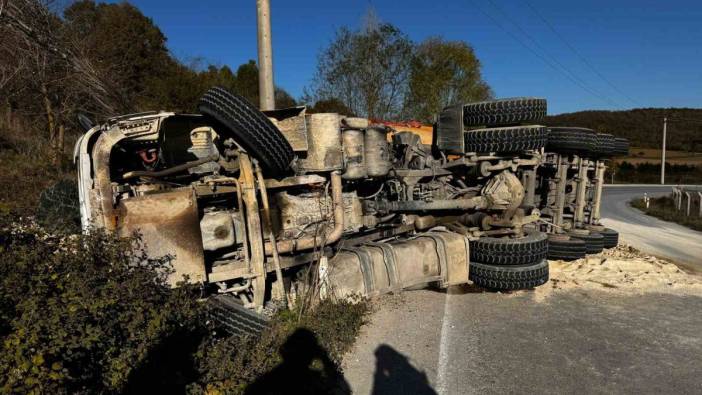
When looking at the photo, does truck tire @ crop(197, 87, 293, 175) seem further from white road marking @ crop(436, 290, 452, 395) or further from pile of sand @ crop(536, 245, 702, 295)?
pile of sand @ crop(536, 245, 702, 295)

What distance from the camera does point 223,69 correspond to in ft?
88.0

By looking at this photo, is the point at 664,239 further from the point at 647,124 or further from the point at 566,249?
the point at 647,124

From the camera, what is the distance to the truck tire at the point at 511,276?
5023mm

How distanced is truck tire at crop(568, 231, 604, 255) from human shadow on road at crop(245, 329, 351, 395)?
210 inches

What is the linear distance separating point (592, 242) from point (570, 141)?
5.82 feet

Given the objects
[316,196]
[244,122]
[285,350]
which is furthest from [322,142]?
[285,350]

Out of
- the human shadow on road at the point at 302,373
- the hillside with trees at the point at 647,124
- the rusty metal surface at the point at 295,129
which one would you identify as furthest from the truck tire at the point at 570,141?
the hillside with trees at the point at 647,124

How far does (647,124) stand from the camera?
227 feet

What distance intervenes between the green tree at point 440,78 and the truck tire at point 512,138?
15.7 meters

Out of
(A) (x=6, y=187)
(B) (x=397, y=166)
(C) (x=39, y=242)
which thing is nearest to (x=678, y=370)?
(B) (x=397, y=166)

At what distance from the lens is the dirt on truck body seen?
11.3 ft

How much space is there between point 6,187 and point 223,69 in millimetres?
21570

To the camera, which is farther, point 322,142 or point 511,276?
point 511,276

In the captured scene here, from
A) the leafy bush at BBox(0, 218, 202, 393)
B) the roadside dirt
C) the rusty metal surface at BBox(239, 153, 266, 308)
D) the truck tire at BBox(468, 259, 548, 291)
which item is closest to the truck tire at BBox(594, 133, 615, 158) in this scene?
the roadside dirt
